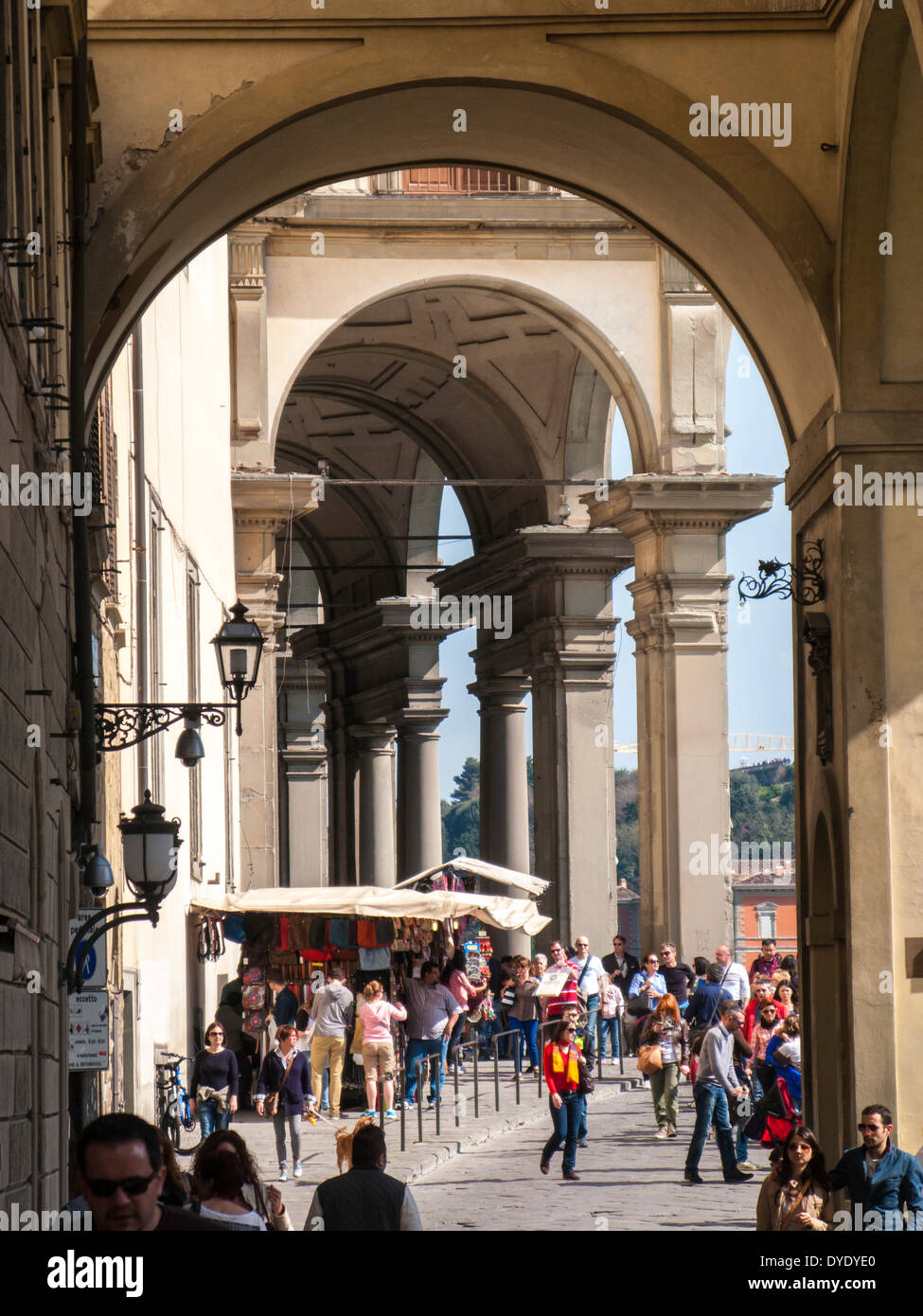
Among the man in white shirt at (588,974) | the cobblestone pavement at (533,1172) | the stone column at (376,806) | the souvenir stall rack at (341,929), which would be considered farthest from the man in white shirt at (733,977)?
the stone column at (376,806)

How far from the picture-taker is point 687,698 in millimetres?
24625

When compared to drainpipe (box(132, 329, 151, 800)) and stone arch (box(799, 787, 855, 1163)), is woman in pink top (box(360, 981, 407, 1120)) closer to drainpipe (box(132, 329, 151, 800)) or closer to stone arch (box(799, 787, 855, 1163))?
drainpipe (box(132, 329, 151, 800))

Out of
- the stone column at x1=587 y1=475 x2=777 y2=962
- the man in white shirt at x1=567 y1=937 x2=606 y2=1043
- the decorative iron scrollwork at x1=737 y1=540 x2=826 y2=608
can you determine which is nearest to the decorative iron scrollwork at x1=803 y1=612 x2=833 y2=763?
the decorative iron scrollwork at x1=737 y1=540 x2=826 y2=608

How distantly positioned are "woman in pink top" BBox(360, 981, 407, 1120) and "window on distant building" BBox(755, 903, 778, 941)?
64479mm

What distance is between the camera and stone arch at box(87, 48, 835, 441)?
1165 cm

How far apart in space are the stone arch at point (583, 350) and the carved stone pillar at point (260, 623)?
3.30 ft

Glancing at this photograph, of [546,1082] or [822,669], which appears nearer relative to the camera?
[822,669]

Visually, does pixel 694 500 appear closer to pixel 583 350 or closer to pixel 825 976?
pixel 583 350

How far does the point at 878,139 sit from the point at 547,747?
1775cm

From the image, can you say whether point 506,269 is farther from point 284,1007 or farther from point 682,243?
point 682,243

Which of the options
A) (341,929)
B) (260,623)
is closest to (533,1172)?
(341,929)

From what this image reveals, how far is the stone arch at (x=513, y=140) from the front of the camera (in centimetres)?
1165

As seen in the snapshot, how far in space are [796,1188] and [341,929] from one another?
44.2 feet

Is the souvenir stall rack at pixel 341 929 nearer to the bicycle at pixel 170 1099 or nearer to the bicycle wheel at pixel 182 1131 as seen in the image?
the bicycle wheel at pixel 182 1131
